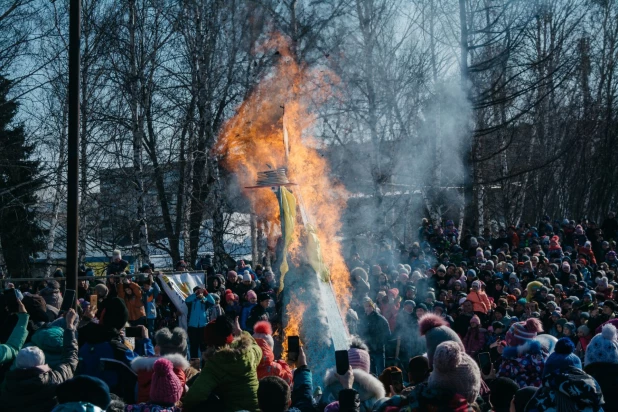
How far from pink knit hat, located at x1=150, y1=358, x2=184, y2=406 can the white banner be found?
829 cm

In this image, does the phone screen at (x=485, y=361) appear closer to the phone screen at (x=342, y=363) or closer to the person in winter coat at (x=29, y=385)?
the phone screen at (x=342, y=363)

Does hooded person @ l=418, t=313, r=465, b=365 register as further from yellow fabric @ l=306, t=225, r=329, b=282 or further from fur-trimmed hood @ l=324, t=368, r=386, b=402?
yellow fabric @ l=306, t=225, r=329, b=282

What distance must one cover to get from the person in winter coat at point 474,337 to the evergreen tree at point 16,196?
12086mm

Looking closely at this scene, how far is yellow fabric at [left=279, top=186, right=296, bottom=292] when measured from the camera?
10008mm

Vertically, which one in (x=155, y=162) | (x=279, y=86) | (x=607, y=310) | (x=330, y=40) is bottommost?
(x=607, y=310)

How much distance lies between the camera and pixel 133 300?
13.1m

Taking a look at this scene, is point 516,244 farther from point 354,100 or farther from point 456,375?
point 456,375

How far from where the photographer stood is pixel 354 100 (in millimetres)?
23391

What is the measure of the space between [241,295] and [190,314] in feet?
4.92

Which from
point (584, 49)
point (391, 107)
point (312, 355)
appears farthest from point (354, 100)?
point (584, 49)

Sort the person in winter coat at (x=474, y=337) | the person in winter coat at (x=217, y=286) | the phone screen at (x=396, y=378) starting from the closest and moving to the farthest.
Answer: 1. the phone screen at (x=396, y=378)
2. the person in winter coat at (x=474, y=337)
3. the person in winter coat at (x=217, y=286)

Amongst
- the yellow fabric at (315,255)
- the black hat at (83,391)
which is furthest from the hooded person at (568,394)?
the yellow fabric at (315,255)

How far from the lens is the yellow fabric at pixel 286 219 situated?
32.8 feet

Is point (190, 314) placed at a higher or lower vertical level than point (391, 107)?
lower
